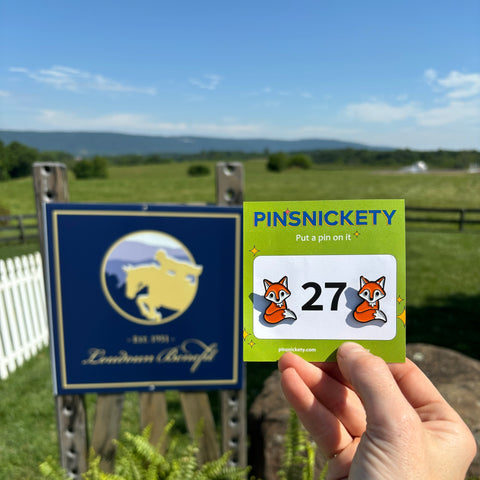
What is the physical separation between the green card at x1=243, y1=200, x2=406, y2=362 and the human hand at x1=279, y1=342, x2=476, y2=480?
0.07 m

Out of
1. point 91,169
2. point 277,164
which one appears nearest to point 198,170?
point 277,164

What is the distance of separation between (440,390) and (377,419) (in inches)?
95.4

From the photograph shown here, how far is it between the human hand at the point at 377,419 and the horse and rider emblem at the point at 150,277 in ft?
4.54

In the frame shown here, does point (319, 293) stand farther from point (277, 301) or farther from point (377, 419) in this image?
point (377, 419)

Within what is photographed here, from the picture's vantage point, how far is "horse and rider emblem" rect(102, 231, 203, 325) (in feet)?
7.82

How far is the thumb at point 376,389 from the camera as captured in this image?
89 centimetres

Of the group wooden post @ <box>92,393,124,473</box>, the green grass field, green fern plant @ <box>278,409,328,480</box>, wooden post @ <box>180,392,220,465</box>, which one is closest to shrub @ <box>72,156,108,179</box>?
the green grass field

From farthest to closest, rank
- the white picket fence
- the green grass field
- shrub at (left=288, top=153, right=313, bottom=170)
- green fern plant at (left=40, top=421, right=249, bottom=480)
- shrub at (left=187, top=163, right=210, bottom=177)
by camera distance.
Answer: shrub at (left=288, top=153, right=313, bottom=170), shrub at (left=187, top=163, right=210, bottom=177), the white picket fence, the green grass field, green fern plant at (left=40, top=421, right=249, bottom=480)

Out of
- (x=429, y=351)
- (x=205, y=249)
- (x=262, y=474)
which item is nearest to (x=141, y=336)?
(x=205, y=249)

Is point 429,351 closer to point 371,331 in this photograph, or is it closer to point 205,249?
point 205,249

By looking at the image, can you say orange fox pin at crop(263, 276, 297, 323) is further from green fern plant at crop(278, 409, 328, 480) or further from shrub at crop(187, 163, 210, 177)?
shrub at crop(187, 163, 210, 177)

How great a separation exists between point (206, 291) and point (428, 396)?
5.14ft

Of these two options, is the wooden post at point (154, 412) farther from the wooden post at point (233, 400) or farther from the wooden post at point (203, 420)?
the wooden post at point (233, 400)

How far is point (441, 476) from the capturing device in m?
0.91
